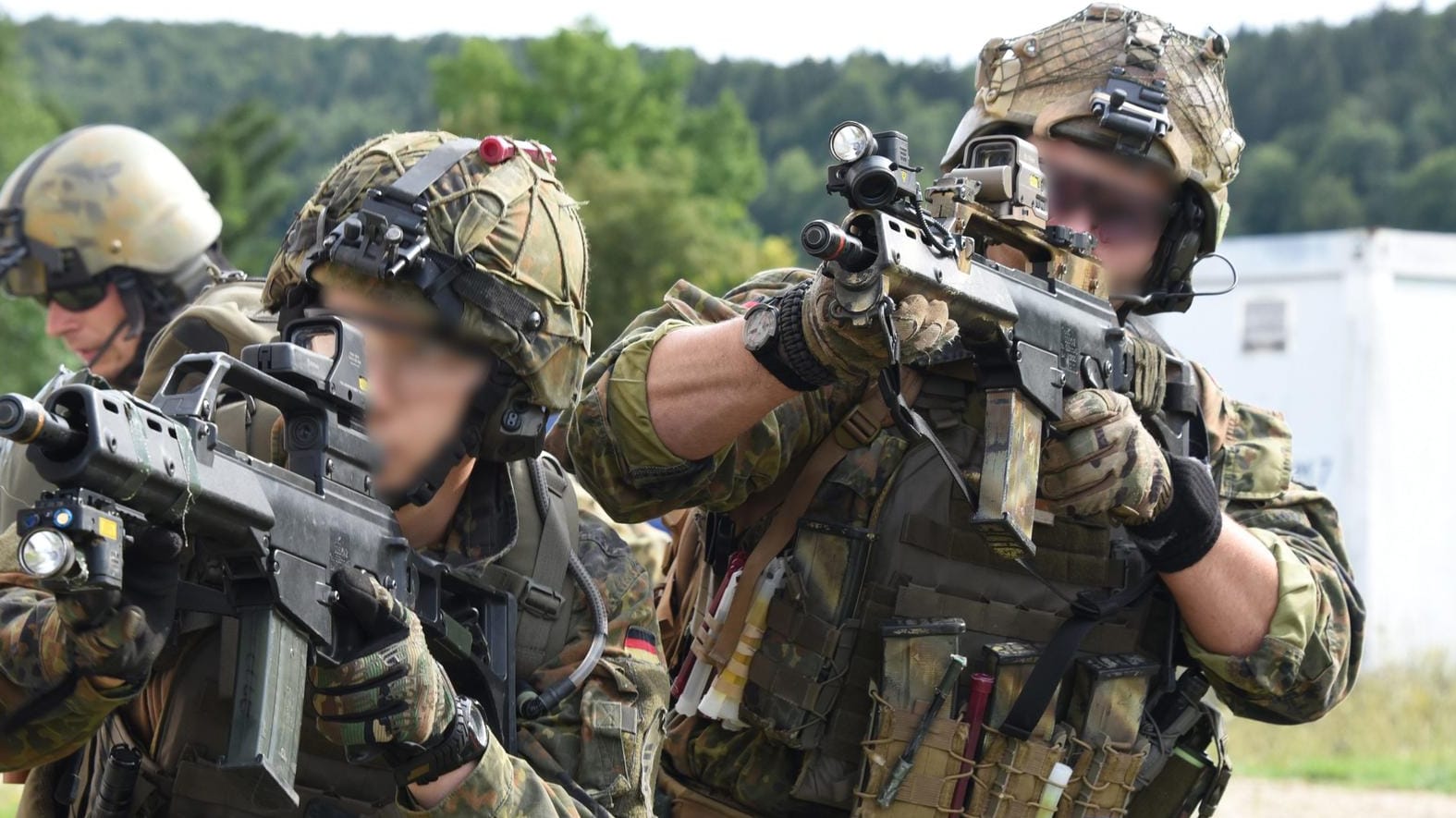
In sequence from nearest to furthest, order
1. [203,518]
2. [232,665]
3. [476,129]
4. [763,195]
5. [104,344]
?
[203,518], [232,665], [104,344], [476,129], [763,195]

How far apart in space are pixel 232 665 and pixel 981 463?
166cm

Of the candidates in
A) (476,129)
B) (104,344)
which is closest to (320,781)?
(104,344)

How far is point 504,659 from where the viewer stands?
3.43 meters

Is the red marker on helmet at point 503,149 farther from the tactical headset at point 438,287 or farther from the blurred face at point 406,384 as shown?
the blurred face at point 406,384

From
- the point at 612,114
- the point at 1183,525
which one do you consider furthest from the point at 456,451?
the point at 612,114

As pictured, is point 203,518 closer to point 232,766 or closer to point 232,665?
point 232,766

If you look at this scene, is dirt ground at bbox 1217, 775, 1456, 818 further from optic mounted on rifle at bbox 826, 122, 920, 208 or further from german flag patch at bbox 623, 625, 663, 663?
optic mounted on rifle at bbox 826, 122, 920, 208

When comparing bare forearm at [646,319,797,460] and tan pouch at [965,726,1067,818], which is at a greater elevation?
bare forearm at [646,319,797,460]

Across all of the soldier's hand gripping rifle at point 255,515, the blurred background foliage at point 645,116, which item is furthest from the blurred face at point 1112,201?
the blurred background foliage at point 645,116

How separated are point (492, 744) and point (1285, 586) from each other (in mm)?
2199

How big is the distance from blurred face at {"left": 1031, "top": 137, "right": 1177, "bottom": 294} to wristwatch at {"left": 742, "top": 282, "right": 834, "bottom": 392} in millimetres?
1094

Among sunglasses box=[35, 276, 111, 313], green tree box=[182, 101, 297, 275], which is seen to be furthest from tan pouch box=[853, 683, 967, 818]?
green tree box=[182, 101, 297, 275]

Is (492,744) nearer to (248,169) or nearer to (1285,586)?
(1285,586)

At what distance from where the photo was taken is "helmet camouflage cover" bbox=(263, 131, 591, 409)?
3.38 meters
